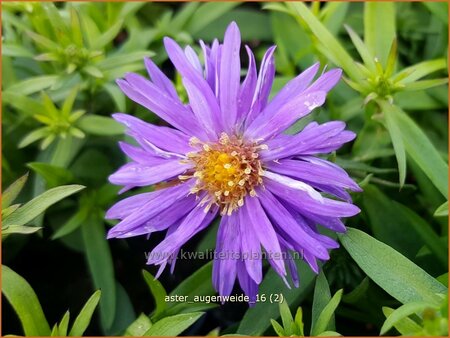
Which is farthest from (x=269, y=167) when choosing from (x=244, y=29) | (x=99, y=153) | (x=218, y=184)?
(x=244, y=29)

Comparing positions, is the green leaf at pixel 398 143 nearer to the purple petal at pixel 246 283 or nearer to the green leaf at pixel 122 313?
the purple petal at pixel 246 283

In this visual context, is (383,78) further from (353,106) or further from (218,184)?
(218,184)

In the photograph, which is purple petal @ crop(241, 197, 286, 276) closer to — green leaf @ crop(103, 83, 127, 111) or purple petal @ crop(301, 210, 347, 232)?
purple petal @ crop(301, 210, 347, 232)

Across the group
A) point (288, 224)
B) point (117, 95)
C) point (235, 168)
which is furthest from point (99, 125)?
point (288, 224)

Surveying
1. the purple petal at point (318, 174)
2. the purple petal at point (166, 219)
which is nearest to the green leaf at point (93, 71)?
the purple petal at point (166, 219)

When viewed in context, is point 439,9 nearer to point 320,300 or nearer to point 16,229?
point 320,300

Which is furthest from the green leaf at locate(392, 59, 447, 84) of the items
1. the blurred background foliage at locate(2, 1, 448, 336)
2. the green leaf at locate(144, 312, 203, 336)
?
the green leaf at locate(144, 312, 203, 336)
